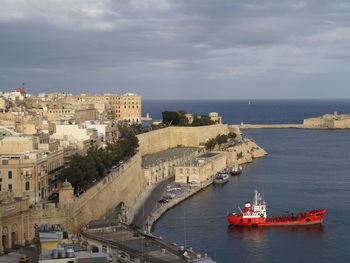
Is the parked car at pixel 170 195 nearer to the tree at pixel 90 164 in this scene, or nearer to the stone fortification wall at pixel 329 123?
the tree at pixel 90 164

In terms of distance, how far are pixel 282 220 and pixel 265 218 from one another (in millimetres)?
919

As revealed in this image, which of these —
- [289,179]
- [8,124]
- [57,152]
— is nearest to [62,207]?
[57,152]

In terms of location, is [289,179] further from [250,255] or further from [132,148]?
[250,255]

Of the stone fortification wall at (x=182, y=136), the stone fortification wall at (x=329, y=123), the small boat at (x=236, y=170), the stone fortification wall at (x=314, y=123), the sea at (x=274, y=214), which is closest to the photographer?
the sea at (x=274, y=214)

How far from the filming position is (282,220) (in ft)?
102

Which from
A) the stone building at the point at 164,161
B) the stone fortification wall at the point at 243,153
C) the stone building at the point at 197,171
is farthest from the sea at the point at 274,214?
the stone building at the point at 164,161

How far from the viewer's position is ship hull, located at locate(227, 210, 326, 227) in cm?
3056

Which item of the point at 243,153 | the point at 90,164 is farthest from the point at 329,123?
the point at 90,164

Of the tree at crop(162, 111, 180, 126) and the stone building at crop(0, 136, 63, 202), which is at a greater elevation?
the tree at crop(162, 111, 180, 126)

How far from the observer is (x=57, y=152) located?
94.3 feet

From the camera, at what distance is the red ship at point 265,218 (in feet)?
100

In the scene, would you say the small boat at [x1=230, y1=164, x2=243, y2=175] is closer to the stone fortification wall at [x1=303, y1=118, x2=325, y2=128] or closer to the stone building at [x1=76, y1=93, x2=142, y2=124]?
the stone building at [x1=76, y1=93, x2=142, y2=124]

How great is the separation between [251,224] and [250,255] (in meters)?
5.35

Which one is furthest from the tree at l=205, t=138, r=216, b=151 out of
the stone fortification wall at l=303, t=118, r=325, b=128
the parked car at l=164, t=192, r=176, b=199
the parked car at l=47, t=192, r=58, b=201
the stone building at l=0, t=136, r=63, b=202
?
the stone fortification wall at l=303, t=118, r=325, b=128
